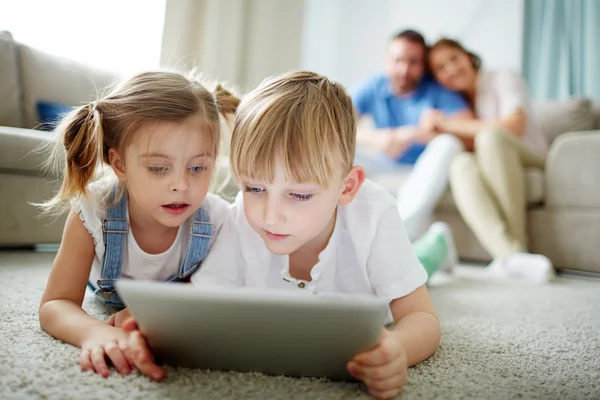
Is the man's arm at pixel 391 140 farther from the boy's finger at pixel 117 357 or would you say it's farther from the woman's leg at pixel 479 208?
the boy's finger at pixel 117 357

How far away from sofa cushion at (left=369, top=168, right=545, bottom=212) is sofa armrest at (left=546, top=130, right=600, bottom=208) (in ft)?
0.11

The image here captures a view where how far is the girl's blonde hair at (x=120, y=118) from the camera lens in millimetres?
798

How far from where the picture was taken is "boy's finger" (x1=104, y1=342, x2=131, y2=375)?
555mm

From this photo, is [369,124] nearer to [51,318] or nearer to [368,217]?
[368,217]

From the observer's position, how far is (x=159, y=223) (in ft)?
2.91

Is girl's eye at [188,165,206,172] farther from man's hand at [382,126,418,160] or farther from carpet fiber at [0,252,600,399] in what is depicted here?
man's hand at [382,126,418,160]

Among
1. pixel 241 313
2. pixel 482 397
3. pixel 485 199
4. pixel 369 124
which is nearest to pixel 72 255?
pixel 241 313

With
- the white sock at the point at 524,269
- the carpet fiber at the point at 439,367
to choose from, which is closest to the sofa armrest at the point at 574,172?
the white sock at the point at 524,269

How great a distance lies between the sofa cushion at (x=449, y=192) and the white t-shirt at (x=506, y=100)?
14.9 inches

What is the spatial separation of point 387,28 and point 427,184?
2347 mm

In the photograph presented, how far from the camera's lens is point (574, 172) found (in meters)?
1.92

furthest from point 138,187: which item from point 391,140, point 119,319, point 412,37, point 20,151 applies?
point 412,37

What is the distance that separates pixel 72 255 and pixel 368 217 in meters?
0.48

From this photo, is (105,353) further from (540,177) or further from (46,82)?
(540,177)
